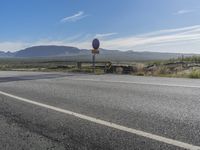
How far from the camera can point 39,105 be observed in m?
7.12

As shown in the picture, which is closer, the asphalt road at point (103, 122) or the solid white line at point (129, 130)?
the solid white line at point (129, 130)

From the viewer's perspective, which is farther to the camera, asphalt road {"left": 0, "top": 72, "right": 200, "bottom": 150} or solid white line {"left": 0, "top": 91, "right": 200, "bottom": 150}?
asphalt road {"left": 0, "top": 72, "right": 200, "bottom": 150}

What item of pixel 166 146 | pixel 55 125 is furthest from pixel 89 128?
pixel 166 146

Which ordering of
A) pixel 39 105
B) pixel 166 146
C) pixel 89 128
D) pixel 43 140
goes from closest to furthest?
pixel 166 146
pixel 43 140
pixel 89 128
pixel 39 105

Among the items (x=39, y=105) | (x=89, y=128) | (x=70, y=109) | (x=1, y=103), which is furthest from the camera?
(x=1, y=103)

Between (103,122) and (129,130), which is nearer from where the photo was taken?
(129,130)

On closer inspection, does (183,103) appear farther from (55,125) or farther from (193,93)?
(55,125)

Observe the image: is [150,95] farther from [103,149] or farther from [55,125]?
[103,149]

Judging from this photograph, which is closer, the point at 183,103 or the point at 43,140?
the point at 43,140

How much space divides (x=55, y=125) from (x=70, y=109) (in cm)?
130

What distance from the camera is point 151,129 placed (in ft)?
15.2

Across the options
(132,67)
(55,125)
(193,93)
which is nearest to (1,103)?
(55,125)

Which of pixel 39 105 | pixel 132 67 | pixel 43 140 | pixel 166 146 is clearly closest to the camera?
pixel 166 146

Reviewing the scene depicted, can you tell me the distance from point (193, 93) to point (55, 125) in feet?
14.1
